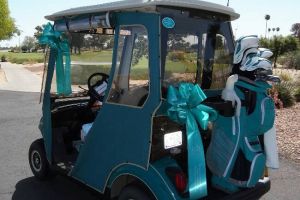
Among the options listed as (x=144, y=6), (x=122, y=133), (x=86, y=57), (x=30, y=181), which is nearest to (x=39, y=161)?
(x=30, y=181)

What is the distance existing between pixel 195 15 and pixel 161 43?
53 cm

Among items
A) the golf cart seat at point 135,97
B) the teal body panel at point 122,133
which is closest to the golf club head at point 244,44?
the teal body panel at point 122,133

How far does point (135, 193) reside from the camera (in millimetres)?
3254

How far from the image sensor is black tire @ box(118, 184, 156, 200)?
3.18 meters

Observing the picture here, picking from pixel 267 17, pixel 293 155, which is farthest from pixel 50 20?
pixel 267 17

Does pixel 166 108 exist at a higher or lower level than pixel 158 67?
lower

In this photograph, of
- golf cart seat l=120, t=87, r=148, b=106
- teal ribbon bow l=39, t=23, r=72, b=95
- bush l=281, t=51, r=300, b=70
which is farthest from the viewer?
bush l=281, t=51, r=300, b=70

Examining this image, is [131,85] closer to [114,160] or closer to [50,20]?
[114,160]

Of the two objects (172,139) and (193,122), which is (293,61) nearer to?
(172,139)

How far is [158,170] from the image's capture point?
3.12 m

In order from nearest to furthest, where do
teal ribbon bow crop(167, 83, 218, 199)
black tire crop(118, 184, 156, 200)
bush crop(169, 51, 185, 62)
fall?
teal ribbon bow crop(167, 83, 218, 199) → black tire crop(118, 184, 156, 200) → bush crop(169, 51, 185, 62)

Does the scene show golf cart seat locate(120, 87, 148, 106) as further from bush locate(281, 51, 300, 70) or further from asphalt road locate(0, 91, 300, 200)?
Result: bush locate(281, 51, 300, 70)

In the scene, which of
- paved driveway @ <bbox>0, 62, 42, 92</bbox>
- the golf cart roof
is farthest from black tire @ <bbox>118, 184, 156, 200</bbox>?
paved driveway @ <bbox>0, 62, 42, 92</bbox>

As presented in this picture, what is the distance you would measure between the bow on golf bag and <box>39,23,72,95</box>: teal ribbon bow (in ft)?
6.32
